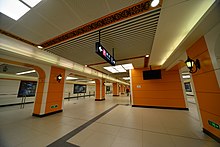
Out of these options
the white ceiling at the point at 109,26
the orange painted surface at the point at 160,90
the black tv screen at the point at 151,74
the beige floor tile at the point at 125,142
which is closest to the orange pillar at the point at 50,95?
the white ceiling at the point at 109,26

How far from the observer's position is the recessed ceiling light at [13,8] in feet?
5.31

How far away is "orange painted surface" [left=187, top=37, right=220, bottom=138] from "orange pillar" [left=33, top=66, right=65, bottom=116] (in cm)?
653

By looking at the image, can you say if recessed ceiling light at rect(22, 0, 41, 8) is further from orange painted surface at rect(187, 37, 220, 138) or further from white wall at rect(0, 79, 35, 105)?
white wall at rect(0, 79, 35, 105)

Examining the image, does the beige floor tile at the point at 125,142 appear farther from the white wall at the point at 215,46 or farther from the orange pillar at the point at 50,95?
the orange pillar at the point at 50,95

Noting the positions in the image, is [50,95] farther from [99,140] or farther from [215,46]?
[215,46]

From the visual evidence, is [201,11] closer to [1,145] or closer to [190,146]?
[190,146]

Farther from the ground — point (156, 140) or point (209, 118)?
point (209, 118)

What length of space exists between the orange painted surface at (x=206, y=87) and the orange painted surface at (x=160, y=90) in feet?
10.6

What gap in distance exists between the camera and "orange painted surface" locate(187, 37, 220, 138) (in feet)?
6.63

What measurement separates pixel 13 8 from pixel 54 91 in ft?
14.2

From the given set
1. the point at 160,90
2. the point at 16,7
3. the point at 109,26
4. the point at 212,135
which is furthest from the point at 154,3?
the point at 160,90

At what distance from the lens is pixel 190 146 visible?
194 cm

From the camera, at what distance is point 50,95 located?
4777mm

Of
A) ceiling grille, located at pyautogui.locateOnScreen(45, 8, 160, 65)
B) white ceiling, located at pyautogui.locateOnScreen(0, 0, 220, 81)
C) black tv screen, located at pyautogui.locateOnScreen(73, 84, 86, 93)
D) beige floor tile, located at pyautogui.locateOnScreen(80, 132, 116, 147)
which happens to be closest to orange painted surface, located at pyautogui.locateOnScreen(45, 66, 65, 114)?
ceiling grille, located at pyautogui.locateOnScreen(45, 8, 160, 65)
